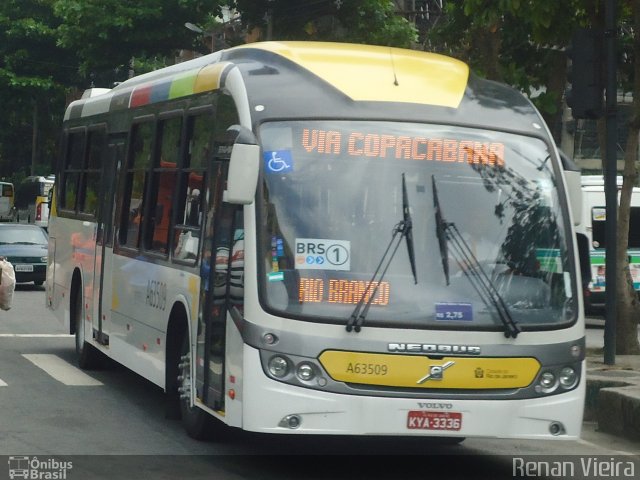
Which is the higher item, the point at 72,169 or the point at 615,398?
the point at 72,169

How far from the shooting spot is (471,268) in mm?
8570

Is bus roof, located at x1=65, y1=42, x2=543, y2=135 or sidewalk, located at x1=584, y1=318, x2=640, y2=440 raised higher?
bus roof, located at x1=65, y1=42, x2=543, y2=135

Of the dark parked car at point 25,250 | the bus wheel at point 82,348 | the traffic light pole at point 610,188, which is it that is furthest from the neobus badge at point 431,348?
the dark parked car at point 25,250

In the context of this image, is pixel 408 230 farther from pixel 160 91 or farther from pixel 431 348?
pixel 160 91

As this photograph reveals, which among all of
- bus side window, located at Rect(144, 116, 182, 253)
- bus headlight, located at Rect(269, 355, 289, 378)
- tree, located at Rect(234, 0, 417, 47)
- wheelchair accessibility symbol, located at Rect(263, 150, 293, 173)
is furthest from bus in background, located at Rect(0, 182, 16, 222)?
bus headlight, located at Rect(269, 355, 289, 378)

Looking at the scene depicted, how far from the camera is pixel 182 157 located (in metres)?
10.7

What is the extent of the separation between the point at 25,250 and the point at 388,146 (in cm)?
2150

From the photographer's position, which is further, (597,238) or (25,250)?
(25,250)

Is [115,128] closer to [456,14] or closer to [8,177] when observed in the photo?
[456,14]

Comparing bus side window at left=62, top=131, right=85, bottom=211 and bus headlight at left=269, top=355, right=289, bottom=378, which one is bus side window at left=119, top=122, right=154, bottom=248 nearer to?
bus side window at left=62, top=131, right=85, bottom=211

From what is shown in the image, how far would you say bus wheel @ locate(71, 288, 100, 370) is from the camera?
14422mm

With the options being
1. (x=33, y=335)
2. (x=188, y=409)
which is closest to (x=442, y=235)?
(x=188, y=409)

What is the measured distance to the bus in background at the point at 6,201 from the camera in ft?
247

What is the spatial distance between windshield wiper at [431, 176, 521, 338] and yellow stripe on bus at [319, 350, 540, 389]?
0.22 metres
